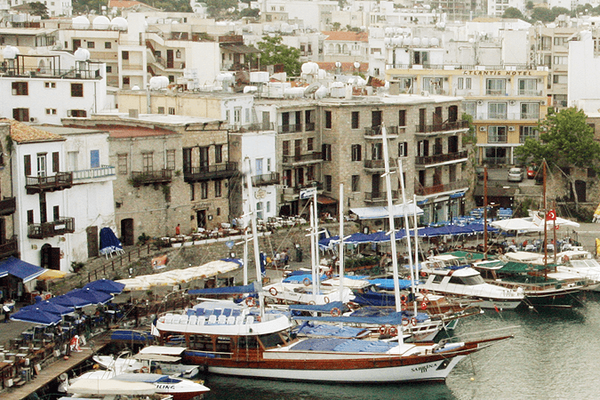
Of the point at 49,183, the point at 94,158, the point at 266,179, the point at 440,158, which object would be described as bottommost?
the point at 266,179

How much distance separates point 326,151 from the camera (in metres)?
99.0

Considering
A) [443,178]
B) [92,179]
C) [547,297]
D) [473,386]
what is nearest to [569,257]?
[547,297]

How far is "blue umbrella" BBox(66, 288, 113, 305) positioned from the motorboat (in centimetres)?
367

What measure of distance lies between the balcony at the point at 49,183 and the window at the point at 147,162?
8100 mm

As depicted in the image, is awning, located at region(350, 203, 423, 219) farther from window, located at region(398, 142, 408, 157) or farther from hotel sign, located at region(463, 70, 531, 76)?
hotel sign, located at region(463, 70, 531, 76)

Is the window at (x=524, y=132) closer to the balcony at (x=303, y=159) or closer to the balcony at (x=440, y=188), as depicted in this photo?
the balcony at (x=440, y=188)

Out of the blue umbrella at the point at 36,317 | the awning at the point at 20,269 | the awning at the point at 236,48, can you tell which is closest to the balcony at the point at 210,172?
the awning at the point at 20,269

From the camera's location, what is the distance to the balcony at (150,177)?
84.9m

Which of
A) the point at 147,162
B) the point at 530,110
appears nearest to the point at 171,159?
the point at 147,162

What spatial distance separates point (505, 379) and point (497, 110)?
191ft

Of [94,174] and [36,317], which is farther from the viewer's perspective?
[94,174]

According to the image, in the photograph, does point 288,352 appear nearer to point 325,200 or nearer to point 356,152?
point 325,200

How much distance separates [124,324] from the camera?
72.0 metres

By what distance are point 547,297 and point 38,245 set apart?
3158 cm
